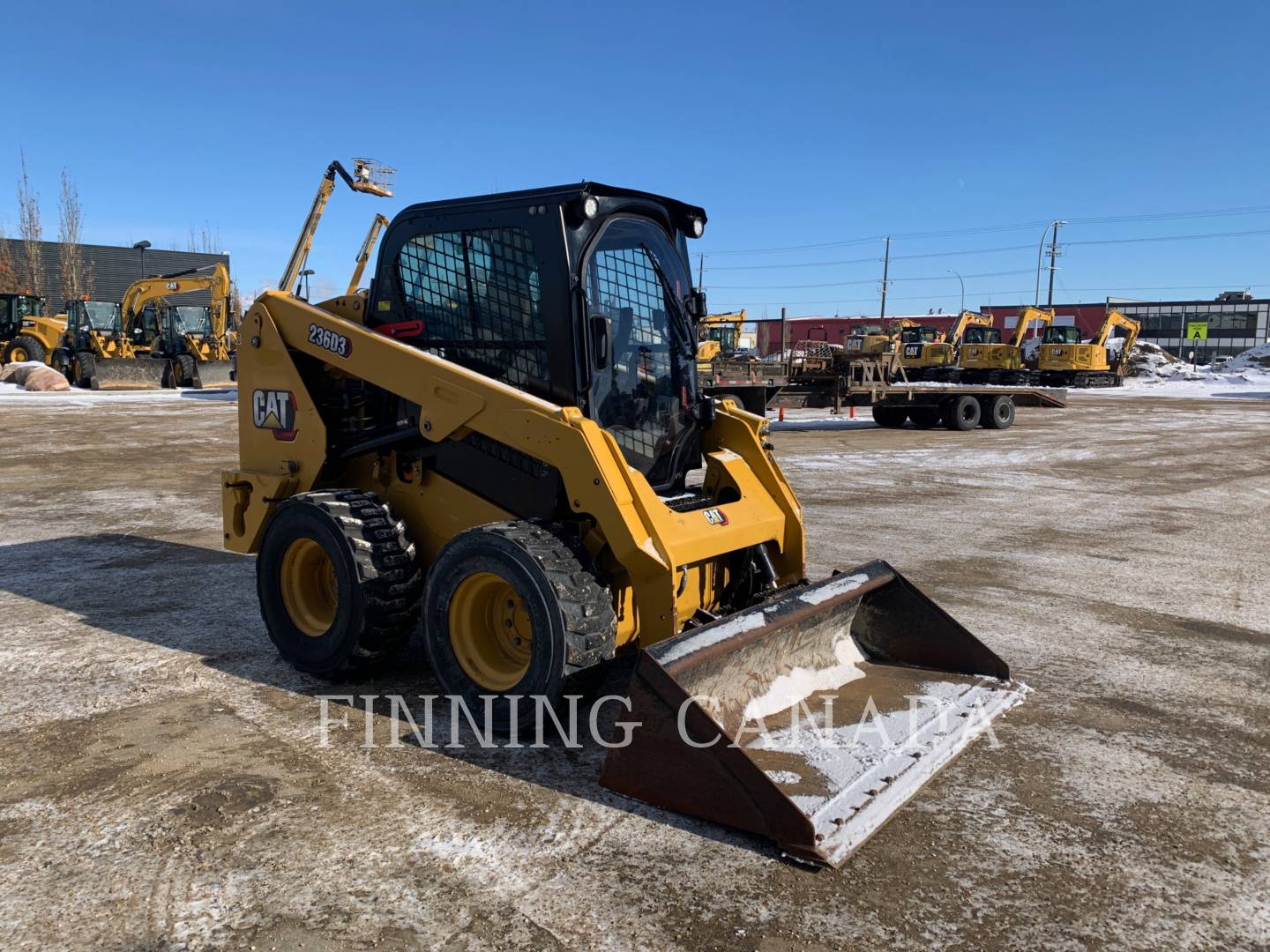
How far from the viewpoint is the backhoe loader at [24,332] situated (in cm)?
3209

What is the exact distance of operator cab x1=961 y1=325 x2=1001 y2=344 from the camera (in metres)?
38.9

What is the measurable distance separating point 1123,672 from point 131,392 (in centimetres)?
2964

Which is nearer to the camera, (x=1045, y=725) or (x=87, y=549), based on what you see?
(x=1045, y=725)

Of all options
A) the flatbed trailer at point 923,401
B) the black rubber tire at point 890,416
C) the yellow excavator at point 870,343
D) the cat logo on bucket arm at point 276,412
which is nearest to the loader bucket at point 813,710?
the cat logo on bucket arm at point 276,412

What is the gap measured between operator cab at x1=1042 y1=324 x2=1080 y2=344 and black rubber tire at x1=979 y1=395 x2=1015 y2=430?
1868 cm

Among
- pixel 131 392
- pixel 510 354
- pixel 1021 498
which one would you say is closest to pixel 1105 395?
pixel 1021 498

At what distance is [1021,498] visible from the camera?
11.5 m

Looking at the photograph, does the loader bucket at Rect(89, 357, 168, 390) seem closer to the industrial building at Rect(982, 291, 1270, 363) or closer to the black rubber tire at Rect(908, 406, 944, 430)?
the black rubber tire at Rect(908, 406, 944, 430)

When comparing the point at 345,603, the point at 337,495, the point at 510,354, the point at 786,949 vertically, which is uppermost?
the point at 510,354

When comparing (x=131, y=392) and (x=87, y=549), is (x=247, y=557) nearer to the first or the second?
(x=87, y=549)

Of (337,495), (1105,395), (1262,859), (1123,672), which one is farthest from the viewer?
(1105,395)

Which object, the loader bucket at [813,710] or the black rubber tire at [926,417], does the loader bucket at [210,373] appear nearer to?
the black rubber tire at [926,417]

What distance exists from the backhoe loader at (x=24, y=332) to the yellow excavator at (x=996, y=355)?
33072mm

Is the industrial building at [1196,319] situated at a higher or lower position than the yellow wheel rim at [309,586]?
higher
